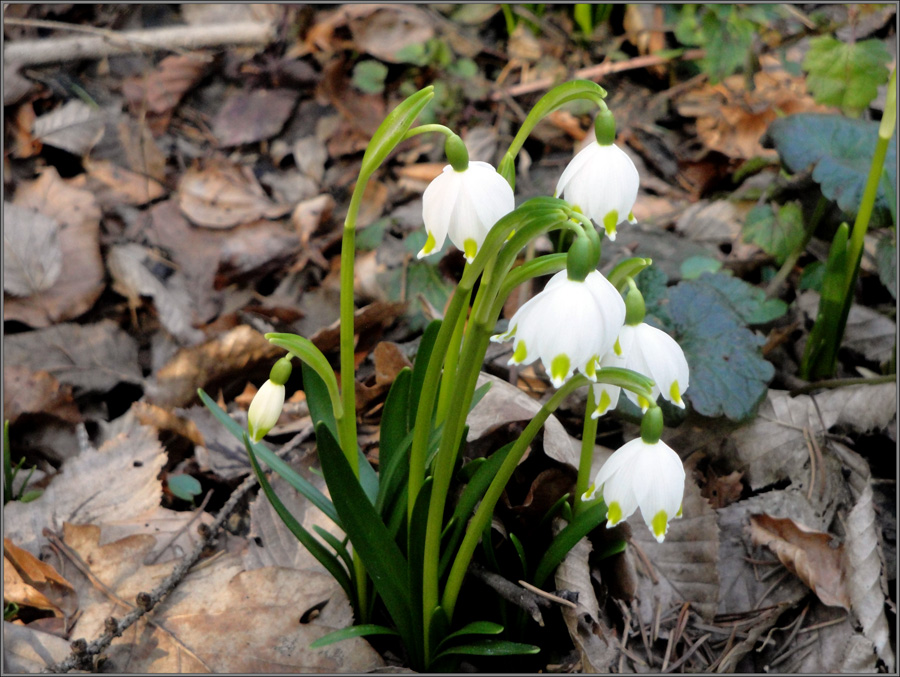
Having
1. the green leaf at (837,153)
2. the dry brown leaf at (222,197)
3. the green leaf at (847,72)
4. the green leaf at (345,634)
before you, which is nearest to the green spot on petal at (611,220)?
the green leaf at (345,634)

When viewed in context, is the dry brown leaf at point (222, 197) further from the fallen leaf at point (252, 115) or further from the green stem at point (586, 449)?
the green stem at point (586, 449)

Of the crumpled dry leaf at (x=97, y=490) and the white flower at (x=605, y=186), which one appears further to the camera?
the crumpled dry leaf at (x=97, y=490)

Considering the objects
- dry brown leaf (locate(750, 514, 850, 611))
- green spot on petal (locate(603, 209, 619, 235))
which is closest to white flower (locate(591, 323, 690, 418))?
green spot on petal (locate(603, 209, 619, 235))

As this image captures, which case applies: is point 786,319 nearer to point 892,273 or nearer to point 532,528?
point 892,273

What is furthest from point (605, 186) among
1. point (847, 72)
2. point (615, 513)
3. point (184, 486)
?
point (847, 72)

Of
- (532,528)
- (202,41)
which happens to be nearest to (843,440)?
(532,528)

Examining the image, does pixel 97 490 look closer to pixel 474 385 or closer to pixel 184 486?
pixel 184 486
